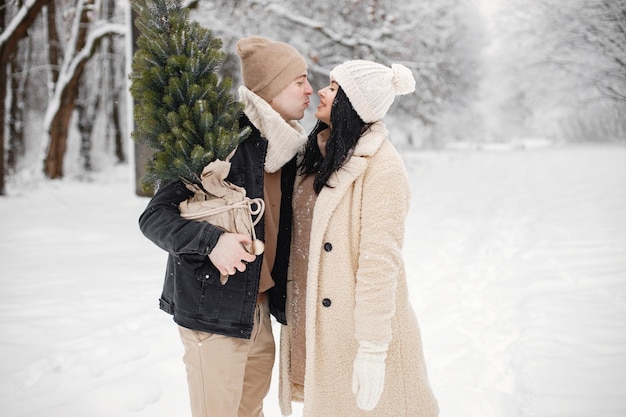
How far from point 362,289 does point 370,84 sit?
82 centimetres

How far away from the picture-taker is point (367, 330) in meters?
1.88

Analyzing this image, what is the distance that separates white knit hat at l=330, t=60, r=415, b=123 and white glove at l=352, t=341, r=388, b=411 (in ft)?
3.01

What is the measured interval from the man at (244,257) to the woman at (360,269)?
21 centimetres

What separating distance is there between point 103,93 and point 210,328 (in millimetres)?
21003

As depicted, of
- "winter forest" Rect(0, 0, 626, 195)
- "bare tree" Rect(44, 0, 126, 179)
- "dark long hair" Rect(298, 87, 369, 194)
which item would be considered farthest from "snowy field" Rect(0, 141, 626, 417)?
"bare tree" Rect(44, 0, 126, 179)

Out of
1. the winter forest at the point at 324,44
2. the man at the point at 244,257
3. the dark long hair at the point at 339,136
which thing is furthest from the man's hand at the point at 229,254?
the winter forest at the point at 324,44

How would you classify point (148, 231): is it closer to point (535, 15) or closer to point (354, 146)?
point (354, 146)

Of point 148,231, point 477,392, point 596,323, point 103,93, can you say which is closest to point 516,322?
point 596,323

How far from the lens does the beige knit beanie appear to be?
7.50 feet

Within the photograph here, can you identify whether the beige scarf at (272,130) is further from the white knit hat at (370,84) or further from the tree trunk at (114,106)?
the tree trunk at (114,106)

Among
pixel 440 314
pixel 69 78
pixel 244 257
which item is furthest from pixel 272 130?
pixel 69 78

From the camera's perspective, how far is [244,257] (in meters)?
1.83

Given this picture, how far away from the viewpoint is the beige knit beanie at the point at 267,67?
2.29 meters

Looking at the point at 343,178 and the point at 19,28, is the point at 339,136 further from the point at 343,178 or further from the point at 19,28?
the point at 19,28
